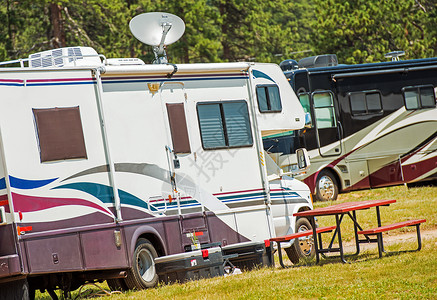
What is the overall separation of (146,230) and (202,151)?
144 cm

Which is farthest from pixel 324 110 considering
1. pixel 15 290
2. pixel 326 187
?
pixel 15 290

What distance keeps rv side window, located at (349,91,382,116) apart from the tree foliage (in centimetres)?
1172

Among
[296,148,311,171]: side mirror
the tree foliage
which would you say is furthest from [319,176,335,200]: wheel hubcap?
the tree foliage

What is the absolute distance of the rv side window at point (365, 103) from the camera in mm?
19141

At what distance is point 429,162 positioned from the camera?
20031 millimetres

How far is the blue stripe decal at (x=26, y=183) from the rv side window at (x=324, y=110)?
425 inches

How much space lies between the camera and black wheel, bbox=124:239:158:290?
9.39 metres

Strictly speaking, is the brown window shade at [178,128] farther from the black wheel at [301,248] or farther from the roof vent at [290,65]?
the roof vent at [290,65]

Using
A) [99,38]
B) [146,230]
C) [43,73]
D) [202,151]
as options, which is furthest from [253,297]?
[99,38]

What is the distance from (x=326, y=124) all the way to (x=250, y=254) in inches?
332

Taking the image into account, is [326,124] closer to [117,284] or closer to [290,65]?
[290,65]

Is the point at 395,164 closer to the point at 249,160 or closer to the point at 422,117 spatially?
the point at 422,117

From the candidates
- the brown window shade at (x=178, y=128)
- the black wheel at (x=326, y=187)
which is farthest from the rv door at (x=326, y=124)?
the brown window shade at (x=178, y=128)

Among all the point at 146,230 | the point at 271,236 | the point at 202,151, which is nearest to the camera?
the point at 146,230
